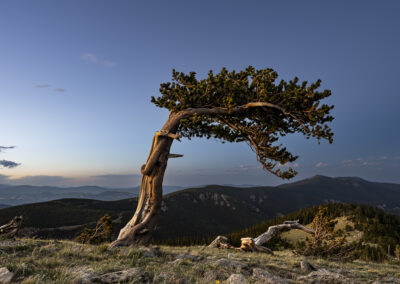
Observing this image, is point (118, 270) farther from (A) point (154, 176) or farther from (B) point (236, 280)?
(A) point (154, 176)

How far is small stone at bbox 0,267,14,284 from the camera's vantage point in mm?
4178

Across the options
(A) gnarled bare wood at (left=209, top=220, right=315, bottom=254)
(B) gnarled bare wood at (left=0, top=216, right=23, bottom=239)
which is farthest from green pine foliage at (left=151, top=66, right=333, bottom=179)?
(B) gnarled bare wood at (left=0, top=216, right=23, bottom=239)

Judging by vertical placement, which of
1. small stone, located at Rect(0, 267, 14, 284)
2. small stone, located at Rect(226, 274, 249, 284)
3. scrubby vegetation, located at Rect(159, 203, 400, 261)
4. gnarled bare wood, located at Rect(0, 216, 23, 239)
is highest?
small stone, located at Rect(0, 267, 14, 284)

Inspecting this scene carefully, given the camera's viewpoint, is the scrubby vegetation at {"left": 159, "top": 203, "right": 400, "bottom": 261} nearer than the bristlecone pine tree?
No

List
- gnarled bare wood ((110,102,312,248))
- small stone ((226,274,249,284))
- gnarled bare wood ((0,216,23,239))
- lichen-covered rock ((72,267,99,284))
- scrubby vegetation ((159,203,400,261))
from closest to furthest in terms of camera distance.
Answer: lichen-covered rock ((72,267,99,284))
small stone ((226,274,249,284))
gnarled bare wood ((0,216,23,239))
gnarled bare wood ((110,102,312,248))
scrubby vegetation ((159,203,400,261))

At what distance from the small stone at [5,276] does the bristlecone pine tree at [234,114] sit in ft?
17.8

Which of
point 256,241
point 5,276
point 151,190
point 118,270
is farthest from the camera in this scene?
point 256,241

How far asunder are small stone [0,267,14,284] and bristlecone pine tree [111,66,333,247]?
214 inches

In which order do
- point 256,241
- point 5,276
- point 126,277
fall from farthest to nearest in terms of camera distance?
1. point 256,241
2. point 126,277
3. point 5,276

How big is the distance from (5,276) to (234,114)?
35.1 ft

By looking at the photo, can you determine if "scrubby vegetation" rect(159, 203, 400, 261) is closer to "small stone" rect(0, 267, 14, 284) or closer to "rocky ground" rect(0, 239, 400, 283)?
"rocky ground" rect(0, 239, 400, 283)

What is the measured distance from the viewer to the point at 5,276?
432 cm

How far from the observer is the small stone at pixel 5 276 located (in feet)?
13.7

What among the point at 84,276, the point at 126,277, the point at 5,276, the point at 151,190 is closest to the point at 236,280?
the point at 126,277
